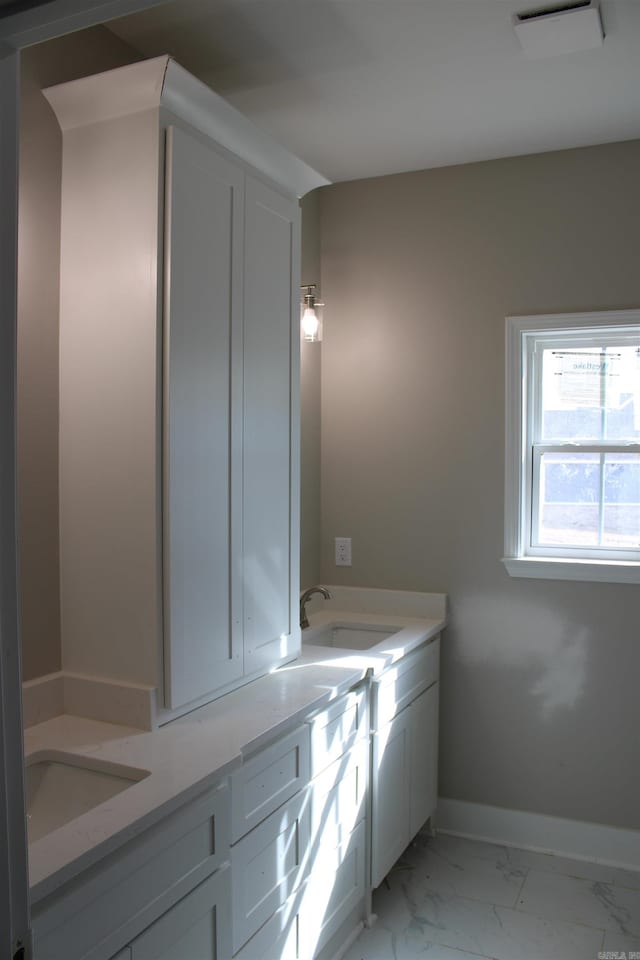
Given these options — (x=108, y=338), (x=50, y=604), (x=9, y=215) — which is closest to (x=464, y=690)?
(x=50, y=604)

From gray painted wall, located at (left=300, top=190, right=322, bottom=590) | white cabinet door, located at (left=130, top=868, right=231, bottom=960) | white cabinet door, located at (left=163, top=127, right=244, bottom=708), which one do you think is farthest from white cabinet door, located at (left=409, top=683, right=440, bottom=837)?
white cabinet door, located at (left=130, top=868, right=231, bottom=960)

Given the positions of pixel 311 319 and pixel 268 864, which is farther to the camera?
pixel 311 319

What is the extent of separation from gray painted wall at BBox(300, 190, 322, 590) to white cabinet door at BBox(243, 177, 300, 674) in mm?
812

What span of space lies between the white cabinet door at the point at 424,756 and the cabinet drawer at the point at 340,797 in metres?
0.49

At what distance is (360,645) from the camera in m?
3.38

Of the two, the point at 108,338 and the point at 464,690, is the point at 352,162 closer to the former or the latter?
the point at 108,338

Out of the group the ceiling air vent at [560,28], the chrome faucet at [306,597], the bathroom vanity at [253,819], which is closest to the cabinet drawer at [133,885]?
the bathroom vanity at [253,819]

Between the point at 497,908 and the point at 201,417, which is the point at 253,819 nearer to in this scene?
the point at 201,417

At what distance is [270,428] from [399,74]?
3.93 ft

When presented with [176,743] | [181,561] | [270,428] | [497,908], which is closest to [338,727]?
[176,743]

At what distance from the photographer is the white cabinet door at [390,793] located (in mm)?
2691

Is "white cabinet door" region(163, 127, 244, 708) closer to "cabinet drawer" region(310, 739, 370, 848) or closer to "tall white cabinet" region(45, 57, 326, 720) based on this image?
"tall white cabinet" region(45, 57, 326, 720)

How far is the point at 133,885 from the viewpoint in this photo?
146 cm

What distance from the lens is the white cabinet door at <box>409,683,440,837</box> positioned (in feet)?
10.1
